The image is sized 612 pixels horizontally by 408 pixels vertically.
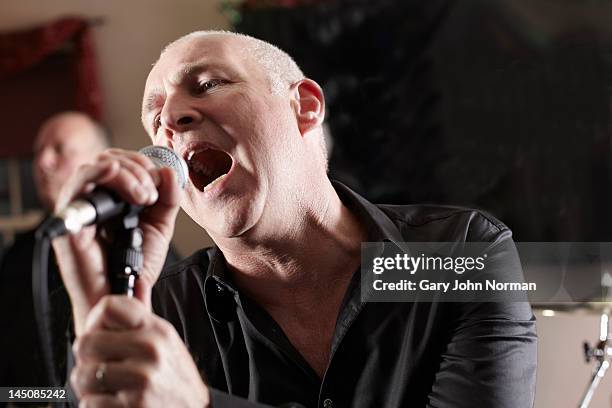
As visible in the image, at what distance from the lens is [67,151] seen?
130 centimetres

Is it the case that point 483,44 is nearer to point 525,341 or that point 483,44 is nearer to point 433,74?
point 433,74

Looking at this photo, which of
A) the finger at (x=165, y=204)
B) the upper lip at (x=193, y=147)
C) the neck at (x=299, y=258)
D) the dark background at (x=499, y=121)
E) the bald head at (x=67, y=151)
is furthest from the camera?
the bald head at (x=67, y=151)

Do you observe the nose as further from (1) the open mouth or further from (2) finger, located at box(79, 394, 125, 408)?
(2) finger, located at box(79, 394, 125, 408)

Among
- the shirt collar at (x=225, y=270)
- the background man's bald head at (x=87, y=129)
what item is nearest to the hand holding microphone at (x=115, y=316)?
the shirt collar at (x=225, y=270)

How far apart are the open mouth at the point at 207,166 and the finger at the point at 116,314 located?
0.32 meters

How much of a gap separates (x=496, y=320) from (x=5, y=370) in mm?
687

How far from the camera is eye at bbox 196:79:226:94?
0.87 m

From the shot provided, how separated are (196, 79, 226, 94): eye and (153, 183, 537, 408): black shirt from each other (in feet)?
0.69

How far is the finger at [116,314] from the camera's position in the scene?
54 cm

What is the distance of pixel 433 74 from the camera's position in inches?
45.6

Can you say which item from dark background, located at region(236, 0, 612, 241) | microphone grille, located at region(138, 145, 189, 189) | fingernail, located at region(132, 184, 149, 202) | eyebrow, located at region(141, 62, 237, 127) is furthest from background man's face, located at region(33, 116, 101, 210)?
fingernail, located at region(132, 184, 149, 202)

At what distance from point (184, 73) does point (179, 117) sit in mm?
64

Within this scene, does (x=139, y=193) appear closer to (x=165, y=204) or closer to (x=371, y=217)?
(x=165, y=204)

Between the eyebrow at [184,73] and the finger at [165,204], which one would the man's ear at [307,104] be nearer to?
the eyebrow at [184,73]
